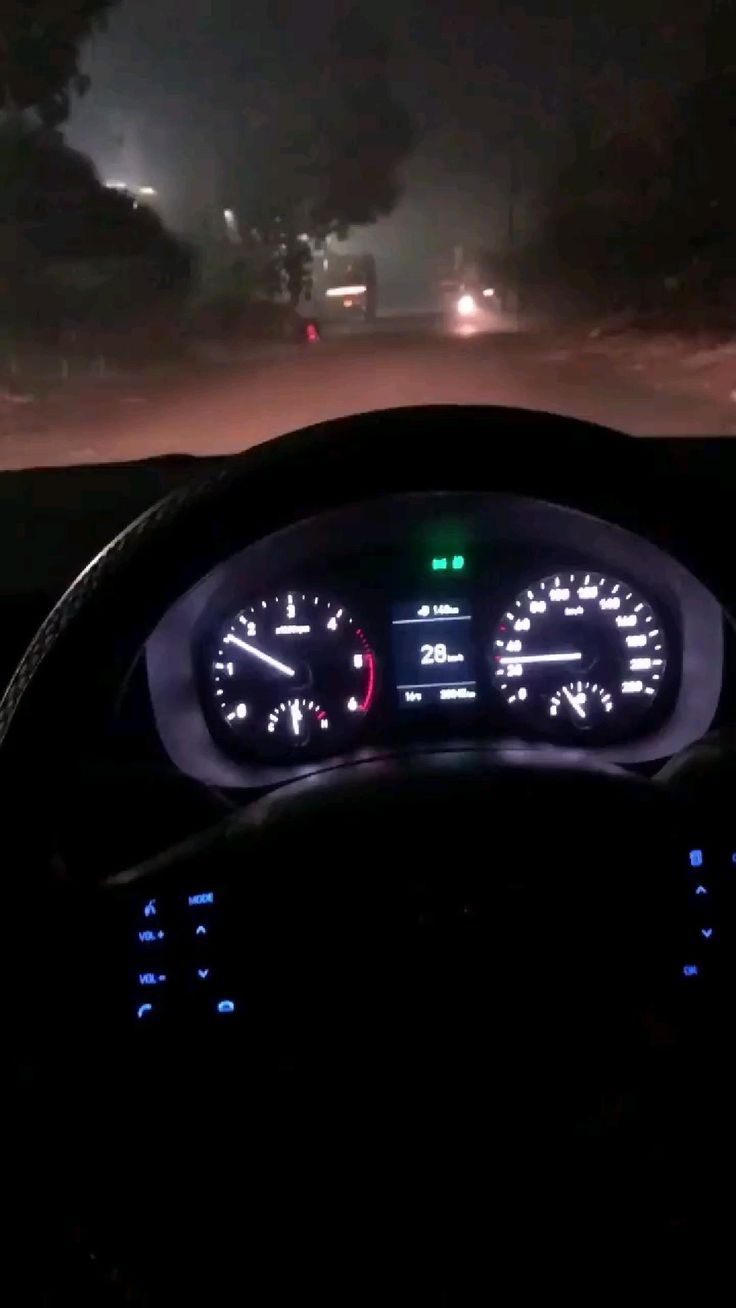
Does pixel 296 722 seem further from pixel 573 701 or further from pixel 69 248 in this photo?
pixel 69 248

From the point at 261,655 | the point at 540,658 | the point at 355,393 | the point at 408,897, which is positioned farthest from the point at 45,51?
the point at 408,897

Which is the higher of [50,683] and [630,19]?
[630,19]

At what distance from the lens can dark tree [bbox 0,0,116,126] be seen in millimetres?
2887

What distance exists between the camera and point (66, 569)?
107 inches

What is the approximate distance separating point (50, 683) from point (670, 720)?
1.13m

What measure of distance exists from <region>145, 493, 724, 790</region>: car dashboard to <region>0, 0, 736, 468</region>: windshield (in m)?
0.59

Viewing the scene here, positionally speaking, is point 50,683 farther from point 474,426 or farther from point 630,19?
point 630,19

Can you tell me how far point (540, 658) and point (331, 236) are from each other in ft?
3.45

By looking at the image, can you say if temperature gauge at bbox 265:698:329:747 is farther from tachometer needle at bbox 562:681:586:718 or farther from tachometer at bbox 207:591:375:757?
tachometer needle at bbox 562:681:586:718

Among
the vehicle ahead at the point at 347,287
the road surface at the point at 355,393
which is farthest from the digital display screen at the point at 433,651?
the vehicle ahead at the point at 347,287

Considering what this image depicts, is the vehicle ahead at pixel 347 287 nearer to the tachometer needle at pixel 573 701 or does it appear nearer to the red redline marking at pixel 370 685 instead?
the red redline marking at pixel 370 685

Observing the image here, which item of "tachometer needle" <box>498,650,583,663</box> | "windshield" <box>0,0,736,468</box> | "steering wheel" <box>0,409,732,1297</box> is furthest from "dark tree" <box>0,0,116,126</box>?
"steering wheel" <box>0,409,732,1297</box>

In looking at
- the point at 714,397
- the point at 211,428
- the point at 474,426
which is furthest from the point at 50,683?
the point at 714,397

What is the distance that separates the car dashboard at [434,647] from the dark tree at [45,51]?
1.15 m
